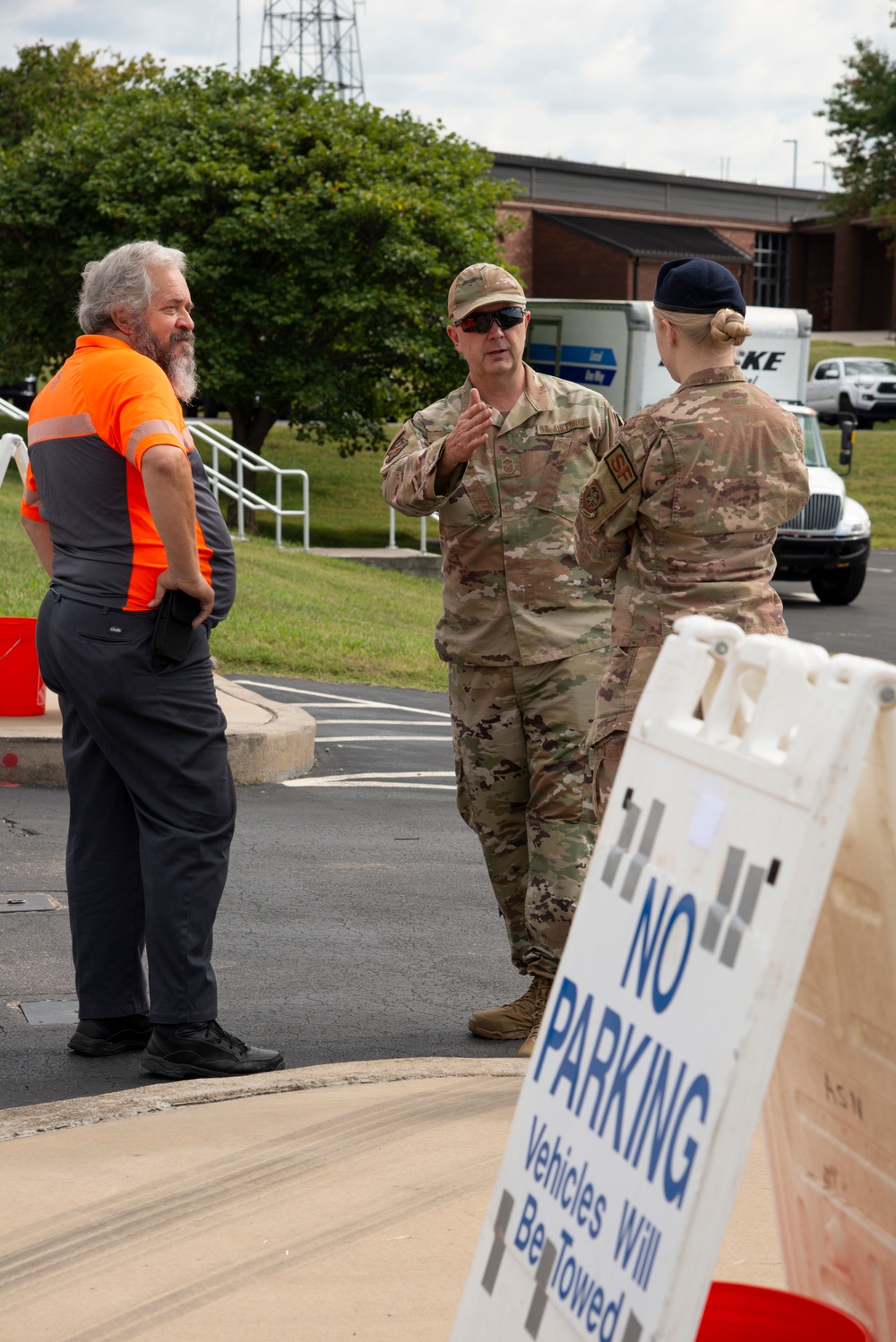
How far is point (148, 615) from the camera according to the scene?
4.05 m

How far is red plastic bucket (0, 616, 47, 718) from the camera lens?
8.20 m

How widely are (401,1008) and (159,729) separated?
127 cm

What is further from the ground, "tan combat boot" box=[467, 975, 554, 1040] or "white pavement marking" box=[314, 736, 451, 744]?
"tan combat boot" box=[467, 975, 554, 1040]

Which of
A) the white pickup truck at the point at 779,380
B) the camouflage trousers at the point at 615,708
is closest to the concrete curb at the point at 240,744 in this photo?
the camouflage trousers at the point at 615,708

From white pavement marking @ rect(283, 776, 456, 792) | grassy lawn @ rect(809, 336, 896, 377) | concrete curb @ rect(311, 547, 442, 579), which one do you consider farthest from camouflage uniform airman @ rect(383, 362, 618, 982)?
grassy lawn @ rect(809, 336, 896, 377)

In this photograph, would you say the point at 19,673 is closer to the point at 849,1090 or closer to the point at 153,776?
the point at 153,776

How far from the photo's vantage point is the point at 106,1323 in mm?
2695

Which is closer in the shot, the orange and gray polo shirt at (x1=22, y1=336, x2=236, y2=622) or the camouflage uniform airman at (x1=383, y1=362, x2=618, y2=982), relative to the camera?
the orange and gray polo shirt at (x1=22, y1=336, x2=236, y2=622)

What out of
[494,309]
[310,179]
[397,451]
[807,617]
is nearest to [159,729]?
[397,451]

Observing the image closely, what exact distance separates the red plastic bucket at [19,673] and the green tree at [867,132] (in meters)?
42.8

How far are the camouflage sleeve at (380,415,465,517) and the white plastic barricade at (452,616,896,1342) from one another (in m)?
2.18

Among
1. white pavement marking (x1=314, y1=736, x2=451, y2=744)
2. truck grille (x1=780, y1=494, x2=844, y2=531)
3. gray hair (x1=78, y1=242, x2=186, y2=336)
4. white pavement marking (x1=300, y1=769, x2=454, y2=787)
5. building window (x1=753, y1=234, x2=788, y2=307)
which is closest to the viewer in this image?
gray hair (x1=78, y1=242, x2=186, y2=336)

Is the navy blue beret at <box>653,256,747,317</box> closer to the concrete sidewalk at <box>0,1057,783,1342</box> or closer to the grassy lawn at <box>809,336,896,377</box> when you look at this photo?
the concrete sidewalk at <box>0,1057,783,1342</box>

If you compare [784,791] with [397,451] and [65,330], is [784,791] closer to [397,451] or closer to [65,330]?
[397,451]
